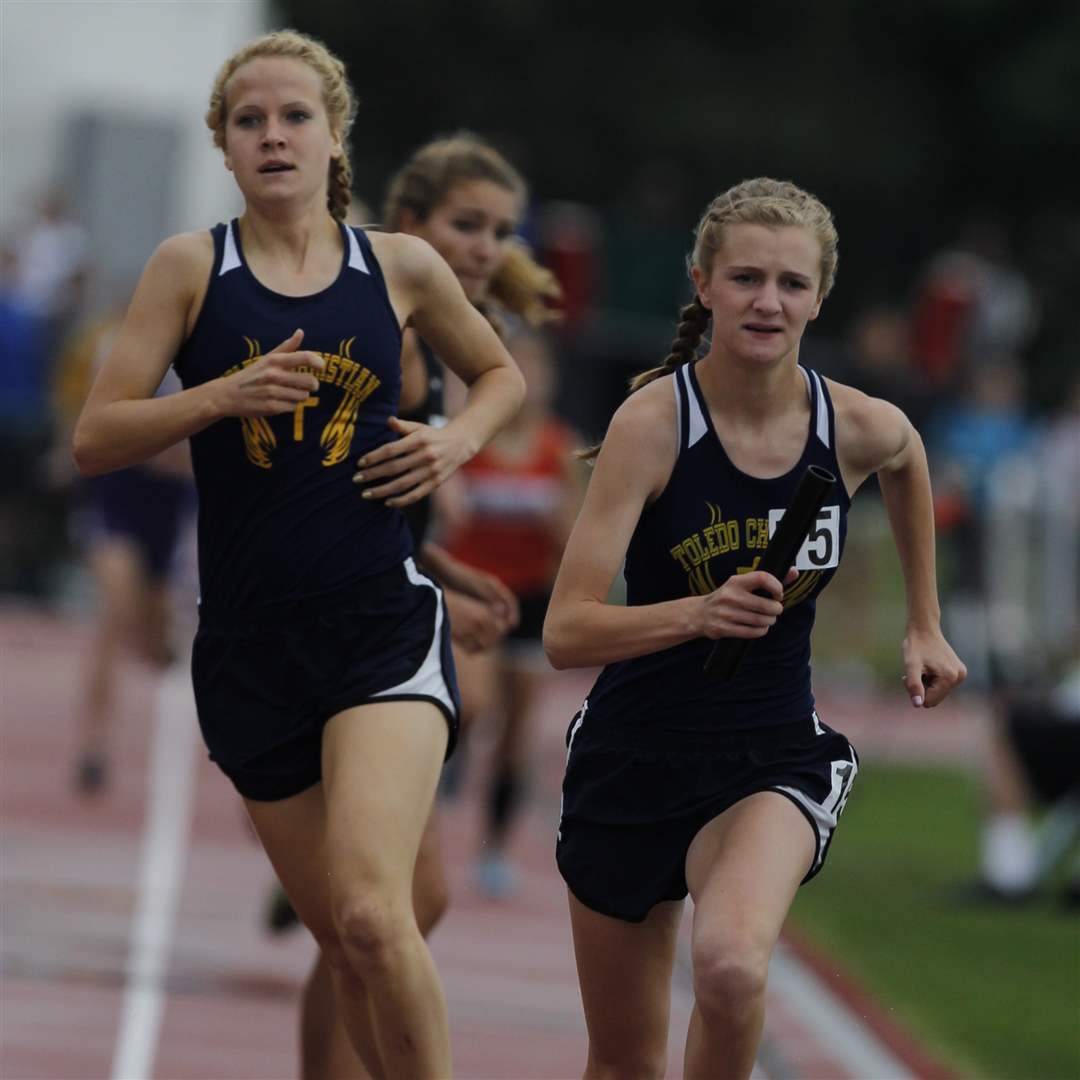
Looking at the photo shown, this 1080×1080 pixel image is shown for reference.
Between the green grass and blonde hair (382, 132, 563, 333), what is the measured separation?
9.60 ft

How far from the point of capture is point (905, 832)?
14242 mm

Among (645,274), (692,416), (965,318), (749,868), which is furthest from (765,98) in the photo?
(749,868)

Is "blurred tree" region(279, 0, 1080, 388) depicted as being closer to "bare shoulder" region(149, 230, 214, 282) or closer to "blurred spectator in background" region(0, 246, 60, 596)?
"blurred spectator in background" region(0, 246, 60, 596)

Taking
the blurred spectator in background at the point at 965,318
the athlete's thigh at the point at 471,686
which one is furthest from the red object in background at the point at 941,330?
the athlete's thigh at the point at 471,686

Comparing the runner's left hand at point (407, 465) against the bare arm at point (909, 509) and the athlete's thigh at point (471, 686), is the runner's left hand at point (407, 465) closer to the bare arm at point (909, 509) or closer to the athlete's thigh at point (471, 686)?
the bare arm at point (909, 509)

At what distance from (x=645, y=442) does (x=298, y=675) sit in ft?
2.96

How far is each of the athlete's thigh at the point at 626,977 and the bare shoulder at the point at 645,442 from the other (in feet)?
2.85

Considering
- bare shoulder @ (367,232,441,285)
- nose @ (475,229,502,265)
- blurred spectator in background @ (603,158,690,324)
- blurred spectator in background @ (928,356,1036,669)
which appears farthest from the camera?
blurred spectator in background @ (603,158,690,324)

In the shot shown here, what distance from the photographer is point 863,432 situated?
5.46 m

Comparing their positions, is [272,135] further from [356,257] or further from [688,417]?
[688,417]

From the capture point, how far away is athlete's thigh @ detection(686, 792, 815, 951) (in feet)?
16.6

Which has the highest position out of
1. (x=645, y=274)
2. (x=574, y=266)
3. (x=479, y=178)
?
(x=645, y=274)

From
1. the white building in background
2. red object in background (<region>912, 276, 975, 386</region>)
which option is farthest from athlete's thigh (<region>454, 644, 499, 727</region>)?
red object in background (<region>912, 276, 975, 386</region>)

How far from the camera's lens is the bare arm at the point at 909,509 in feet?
18.0
